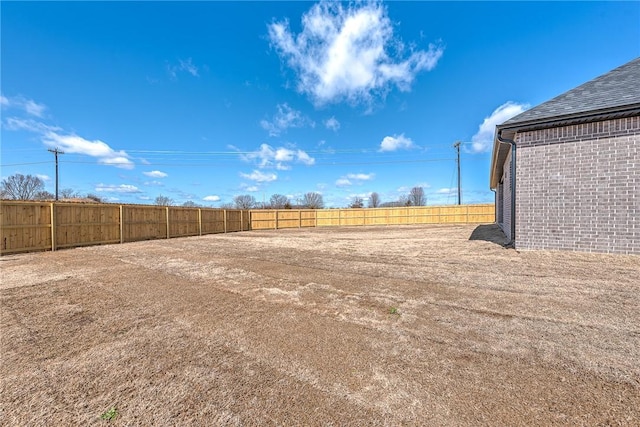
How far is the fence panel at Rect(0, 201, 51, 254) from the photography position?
788 centimetres

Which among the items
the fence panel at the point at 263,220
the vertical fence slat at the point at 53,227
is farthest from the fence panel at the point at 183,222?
the fence panel at the point at 263,220

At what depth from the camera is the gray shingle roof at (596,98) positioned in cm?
552

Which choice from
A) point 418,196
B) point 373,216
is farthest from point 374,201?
point 373,216

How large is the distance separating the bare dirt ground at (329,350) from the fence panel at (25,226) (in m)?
4.95

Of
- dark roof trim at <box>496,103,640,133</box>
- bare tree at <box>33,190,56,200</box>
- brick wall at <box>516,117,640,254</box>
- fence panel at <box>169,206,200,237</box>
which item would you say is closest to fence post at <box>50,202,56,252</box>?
fence panel at <box>169,206,200,237</box>

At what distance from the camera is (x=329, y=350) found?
230 cm

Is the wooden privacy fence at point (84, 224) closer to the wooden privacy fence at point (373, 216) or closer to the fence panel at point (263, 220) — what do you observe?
the fence panel at point (263, 220)

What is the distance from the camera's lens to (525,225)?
639 cm

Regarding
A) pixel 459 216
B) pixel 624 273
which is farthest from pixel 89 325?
pixel 459 216

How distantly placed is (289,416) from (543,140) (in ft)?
25.7

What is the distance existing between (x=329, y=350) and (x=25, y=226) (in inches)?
449

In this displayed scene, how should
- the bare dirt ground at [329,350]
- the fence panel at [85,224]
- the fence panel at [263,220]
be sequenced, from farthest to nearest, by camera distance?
1. the fence panel at [263,220]
2. the fence panel at [85,224]
3. the bare dirt ground at [329,350]

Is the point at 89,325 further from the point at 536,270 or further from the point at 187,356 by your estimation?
the point at 536,270

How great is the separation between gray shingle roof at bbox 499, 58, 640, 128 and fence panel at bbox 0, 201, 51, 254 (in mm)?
14513
